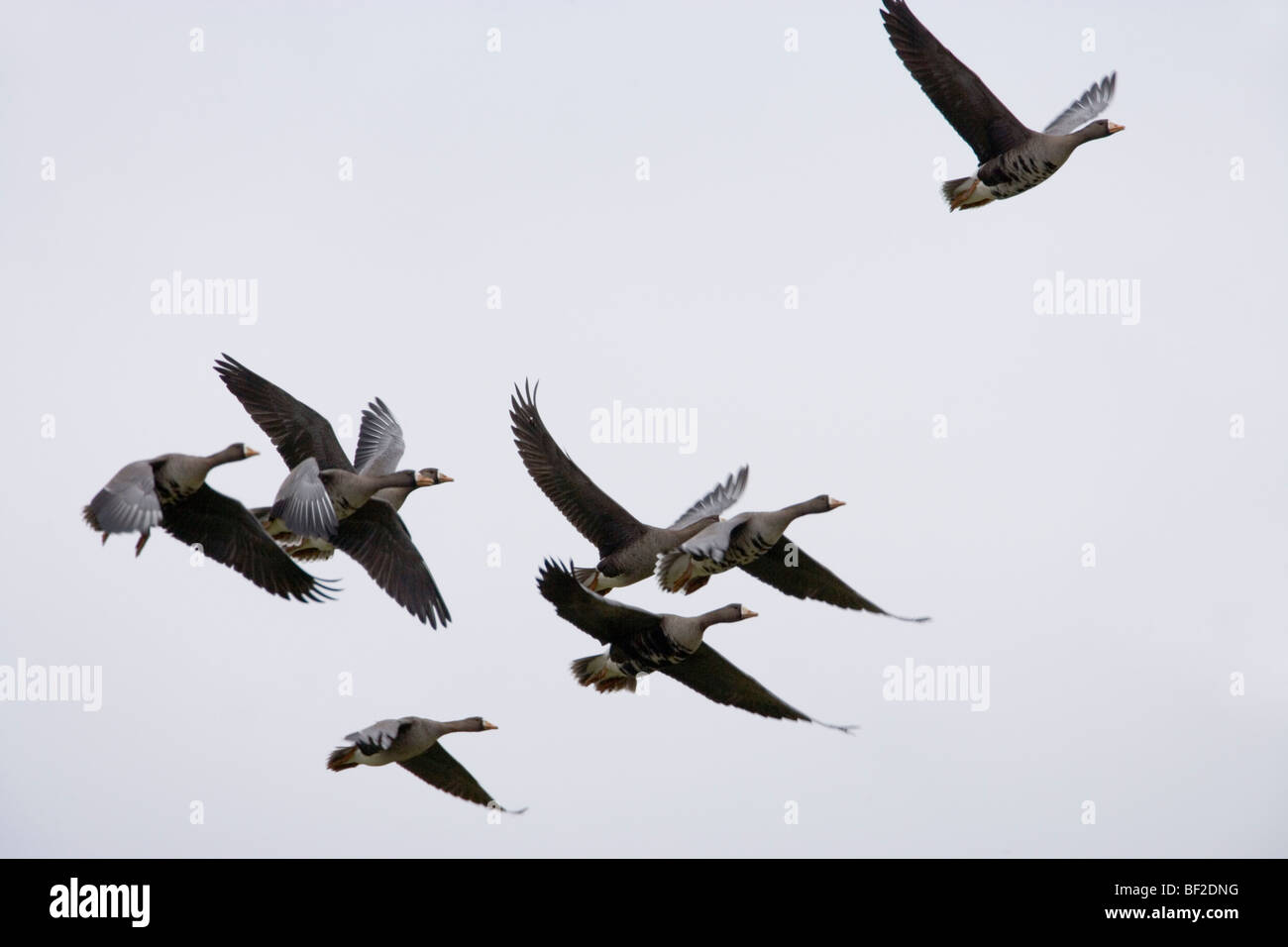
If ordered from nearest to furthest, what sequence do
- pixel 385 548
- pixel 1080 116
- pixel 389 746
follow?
pixel 389 746, pixel 385 548, pixel 1080 116

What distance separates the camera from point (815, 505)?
Result: 63.2 ft

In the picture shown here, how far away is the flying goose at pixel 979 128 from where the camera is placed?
62.7ft

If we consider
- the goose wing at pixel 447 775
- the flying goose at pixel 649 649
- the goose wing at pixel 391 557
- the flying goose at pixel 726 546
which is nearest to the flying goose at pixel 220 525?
the goose wing at pixel 391 557

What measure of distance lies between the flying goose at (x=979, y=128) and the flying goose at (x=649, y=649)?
18.9 feet

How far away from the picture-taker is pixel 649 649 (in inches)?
720

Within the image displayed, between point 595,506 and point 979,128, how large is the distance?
6169 millimetres

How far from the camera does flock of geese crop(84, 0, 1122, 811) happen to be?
17.7 m

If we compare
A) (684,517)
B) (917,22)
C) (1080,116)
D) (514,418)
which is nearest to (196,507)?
(514,418)

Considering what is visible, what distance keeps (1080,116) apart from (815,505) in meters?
5.86

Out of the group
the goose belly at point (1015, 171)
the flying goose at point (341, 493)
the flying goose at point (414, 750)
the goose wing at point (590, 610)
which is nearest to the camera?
the goose wing at point (590, 610)

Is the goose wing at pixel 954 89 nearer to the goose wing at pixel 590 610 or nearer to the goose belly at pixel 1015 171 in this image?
the goose belly at pixel 1015 171

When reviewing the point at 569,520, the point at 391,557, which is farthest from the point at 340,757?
the point at 569,520
